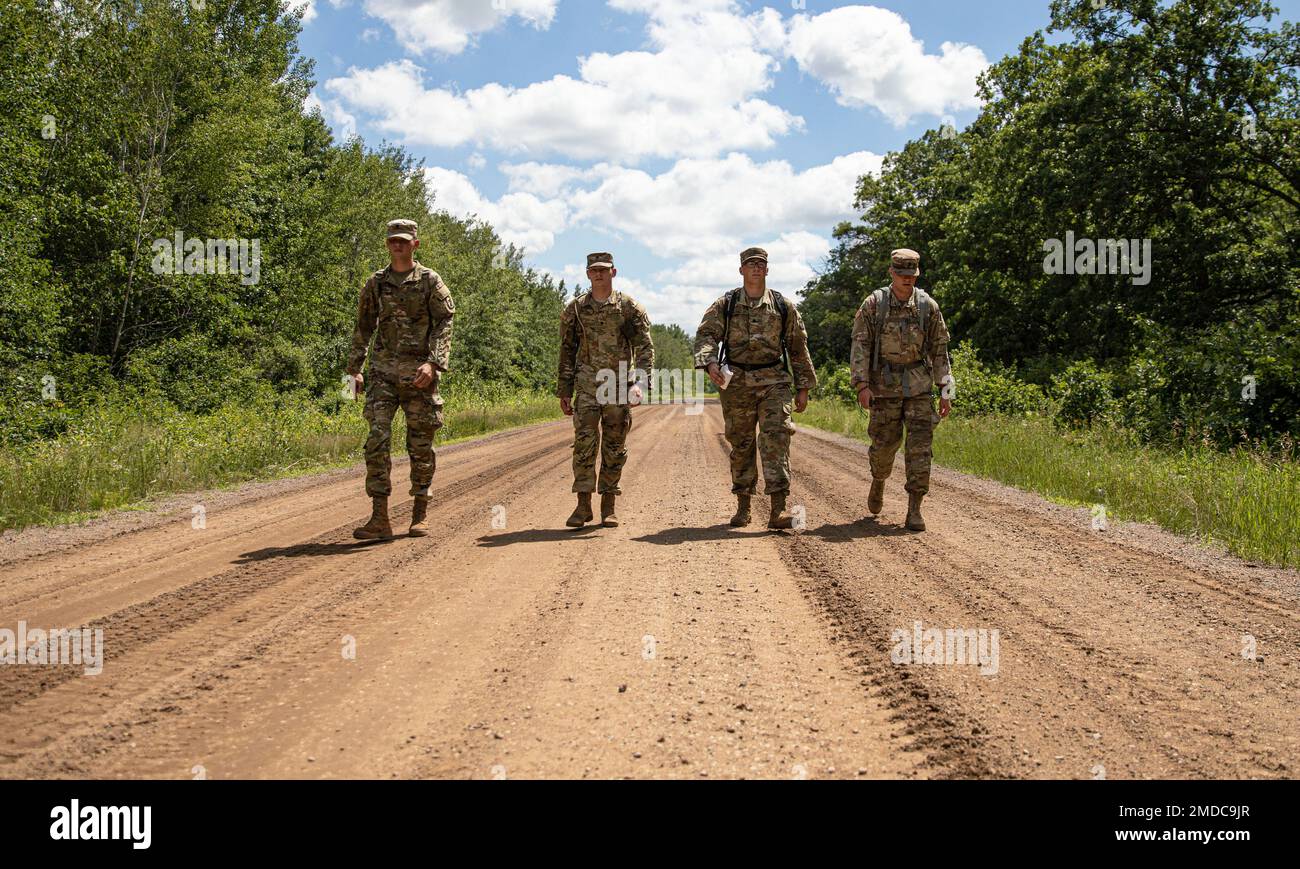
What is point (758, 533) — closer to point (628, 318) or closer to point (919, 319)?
point (628, 318)

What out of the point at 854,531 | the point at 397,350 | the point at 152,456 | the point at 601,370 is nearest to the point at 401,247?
the point at 397,350

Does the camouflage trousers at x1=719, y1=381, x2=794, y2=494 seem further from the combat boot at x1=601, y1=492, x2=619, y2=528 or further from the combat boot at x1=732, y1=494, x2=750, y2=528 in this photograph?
the combat boot at x1=601, y1=492, x2=619, y2=528

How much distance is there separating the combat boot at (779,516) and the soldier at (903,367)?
1142mm

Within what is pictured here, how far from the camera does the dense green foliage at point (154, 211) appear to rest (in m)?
13.8

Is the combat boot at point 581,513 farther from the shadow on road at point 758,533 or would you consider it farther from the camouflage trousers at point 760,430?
the camouflage trousers at point 760,430

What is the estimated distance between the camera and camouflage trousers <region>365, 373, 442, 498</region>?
695 cm

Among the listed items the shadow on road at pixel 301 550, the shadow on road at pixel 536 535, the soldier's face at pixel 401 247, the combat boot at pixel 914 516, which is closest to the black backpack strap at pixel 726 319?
the shadow on road at pixel 536 535

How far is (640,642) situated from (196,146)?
66.9 ft

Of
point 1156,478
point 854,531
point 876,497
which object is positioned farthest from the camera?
point 1156,478

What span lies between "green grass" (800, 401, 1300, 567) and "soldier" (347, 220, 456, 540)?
705 centimetres

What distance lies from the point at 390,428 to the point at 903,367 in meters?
4.91

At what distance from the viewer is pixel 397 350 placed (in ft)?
23.3

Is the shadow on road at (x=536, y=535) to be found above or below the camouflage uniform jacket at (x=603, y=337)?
below
